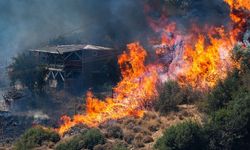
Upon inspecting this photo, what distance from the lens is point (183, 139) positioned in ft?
97.1

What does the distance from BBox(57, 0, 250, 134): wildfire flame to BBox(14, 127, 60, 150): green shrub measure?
285 cm

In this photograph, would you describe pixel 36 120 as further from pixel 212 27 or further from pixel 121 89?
pixel 212 27

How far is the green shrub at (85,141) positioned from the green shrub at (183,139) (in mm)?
4635

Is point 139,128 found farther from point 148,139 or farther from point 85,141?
point 85,141

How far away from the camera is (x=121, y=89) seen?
151 feet

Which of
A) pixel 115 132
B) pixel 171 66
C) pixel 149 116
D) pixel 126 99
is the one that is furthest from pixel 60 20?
pixel 115 132

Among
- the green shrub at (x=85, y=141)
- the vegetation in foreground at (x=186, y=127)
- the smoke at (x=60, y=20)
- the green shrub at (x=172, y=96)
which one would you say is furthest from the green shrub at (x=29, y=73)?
the green shrub at (x=85, y=141)

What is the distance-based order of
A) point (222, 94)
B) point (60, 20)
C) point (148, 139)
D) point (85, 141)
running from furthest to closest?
point (60, 20) < point (222, 94) < point (148, 139) < point (85, 141)

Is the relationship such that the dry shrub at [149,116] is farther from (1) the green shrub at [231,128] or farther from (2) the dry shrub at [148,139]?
(1) the green shrub at [231,128]

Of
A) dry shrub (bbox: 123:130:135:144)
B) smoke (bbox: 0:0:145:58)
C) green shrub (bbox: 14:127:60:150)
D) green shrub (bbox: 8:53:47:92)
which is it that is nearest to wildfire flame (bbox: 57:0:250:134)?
green shrub (bbox: 14:127:60:150)

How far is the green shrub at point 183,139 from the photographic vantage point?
29.6 m

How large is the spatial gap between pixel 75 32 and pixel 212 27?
21433 mm

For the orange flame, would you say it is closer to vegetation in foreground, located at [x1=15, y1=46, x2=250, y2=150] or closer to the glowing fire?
vegetation in foreground, located at [x1=15, y1=46, x2=250, y2=150]

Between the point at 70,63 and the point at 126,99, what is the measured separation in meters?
11.7
